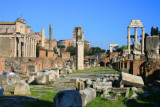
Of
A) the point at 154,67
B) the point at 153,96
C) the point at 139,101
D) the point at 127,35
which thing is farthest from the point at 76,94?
the point at 127,35

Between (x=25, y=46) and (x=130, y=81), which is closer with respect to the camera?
(x=130, y=81)

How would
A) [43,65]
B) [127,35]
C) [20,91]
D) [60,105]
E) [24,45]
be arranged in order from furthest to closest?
[24,45] → [127,35] → [43,65] → [20,91] → [60,105]

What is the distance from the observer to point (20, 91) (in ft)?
26.1

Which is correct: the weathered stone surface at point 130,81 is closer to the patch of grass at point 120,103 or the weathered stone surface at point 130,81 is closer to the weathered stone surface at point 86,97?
the patch of grass at point 120,103

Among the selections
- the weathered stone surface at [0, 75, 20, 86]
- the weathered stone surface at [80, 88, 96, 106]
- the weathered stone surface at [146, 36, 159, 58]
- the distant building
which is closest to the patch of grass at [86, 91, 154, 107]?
the weathered stone surface at [80, 88, 96, 106]

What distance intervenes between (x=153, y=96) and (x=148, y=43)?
4793 mm

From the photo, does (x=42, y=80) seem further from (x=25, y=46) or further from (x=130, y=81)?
(x=25, y=46)

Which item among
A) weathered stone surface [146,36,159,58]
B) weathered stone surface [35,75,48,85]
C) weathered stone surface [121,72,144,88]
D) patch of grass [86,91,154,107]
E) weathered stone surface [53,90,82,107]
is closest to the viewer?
weathered stone surface [53,90,82,107]

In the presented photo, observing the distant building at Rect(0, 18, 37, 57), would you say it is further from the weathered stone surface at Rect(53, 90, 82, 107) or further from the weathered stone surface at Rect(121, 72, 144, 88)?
the weathered stone surface at Rect(53, 90, 82, 107)

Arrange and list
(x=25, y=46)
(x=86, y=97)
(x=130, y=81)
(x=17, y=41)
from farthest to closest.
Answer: (x=25, y=46) < (x=17, y=41) < (x=130, y=81) < (x=86, y=97)

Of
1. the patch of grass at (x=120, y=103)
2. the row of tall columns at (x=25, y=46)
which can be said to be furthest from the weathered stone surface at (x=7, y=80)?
the row of tall columns at (x=25, y=46)

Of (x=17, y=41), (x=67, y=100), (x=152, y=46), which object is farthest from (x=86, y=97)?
(x=17, y=41)

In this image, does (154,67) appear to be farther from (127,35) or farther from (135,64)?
(127,35)

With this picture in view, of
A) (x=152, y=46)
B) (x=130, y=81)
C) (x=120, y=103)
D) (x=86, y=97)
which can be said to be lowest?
(x=120, y=103)
